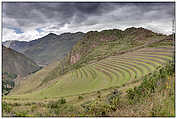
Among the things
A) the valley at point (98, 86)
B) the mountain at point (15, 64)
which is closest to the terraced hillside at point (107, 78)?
the valley at point (98, 86)

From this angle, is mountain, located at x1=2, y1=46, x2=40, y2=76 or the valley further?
mountain, located at x1=2, y1=46, x2=40, y2=76

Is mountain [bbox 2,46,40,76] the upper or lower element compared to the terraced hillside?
upper

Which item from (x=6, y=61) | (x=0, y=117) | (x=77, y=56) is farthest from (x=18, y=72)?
(x=0, y=117)

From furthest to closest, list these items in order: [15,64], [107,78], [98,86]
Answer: [15,64] → [107,78] → [98,86]

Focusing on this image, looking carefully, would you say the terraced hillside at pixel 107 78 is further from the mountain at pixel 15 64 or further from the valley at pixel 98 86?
the mountain at pixel 15 64

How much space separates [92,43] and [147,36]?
26.5m

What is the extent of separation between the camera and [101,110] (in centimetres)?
359

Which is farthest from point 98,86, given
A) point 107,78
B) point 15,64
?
point 15,64

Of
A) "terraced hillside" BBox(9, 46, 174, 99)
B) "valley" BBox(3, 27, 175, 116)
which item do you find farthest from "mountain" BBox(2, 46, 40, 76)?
"terraced hillside" BBox(9, 46, 174, 99)

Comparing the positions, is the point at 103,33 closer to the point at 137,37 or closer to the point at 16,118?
the point at 137,37

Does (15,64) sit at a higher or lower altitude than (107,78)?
higher

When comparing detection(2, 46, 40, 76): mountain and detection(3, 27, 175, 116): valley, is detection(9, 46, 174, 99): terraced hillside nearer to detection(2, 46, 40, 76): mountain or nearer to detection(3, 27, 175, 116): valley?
detection(3, 27, 175, 116): valley

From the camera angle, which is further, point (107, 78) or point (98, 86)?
point (107, 78)

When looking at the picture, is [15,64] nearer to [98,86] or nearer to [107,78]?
[107,78]
